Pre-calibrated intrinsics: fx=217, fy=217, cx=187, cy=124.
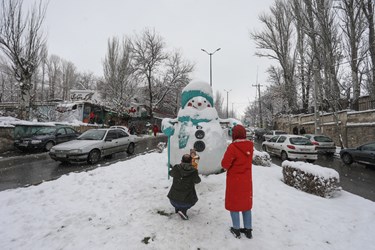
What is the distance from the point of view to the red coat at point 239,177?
3.39 metres

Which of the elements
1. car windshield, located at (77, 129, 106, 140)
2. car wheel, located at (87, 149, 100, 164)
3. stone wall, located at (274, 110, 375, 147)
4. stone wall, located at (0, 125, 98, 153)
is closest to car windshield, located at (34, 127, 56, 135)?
stone wall, located at (0, 125, 98, 153)

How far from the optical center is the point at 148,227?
368 centimetres

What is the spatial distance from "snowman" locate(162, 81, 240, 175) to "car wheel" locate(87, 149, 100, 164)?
4.97 meters

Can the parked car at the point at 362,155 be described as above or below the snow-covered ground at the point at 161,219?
above

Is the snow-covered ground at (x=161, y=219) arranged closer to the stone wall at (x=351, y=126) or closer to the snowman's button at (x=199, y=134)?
the snowman's button at (x=199, y=134)

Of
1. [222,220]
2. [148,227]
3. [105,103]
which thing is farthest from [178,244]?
[105,103]

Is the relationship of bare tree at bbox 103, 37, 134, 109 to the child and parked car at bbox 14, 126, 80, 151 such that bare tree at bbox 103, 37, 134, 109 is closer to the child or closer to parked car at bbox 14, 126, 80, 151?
parked car at bbox 14, 126, 80, 151

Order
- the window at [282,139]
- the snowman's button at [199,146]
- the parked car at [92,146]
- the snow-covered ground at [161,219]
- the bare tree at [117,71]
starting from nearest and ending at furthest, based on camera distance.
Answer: the snow-covered ground at [161,219] → the snowman's button at [199,146] → the parked car at [92,146] → the window at [282,139] → the bare tree at [117,71]

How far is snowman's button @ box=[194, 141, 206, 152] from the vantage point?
6.08 meters

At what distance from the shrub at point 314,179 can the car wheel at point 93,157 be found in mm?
8172

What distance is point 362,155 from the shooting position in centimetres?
1112

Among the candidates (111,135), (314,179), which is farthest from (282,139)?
(111,135)

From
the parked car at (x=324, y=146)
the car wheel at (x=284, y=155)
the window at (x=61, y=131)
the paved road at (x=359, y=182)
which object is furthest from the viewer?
the parked car at (x=324, y=146)

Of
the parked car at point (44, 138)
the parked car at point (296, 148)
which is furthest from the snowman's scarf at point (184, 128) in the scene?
the parked car at point (44, 138)
